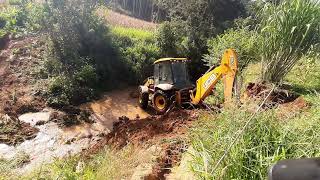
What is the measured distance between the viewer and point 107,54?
17375 mm

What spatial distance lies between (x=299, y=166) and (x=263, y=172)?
1731 mm

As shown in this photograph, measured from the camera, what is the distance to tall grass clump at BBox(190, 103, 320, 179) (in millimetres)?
3178

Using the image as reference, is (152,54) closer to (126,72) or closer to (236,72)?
(126,72)

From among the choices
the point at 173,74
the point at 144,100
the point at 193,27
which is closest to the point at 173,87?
the point at 173,74

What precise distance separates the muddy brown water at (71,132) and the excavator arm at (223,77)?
3.01m

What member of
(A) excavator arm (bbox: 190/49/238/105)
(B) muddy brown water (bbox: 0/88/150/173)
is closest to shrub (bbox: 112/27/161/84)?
(B) muddy brown water (bbox: 0/88/150/173)


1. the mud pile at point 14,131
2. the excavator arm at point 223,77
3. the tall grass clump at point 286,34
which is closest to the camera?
the tall grass clump at point 286,34

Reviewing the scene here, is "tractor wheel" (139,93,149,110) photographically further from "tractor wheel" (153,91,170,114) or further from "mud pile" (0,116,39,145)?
"mud pile" (0,116,39,145)

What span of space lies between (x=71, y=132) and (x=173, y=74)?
348 cm

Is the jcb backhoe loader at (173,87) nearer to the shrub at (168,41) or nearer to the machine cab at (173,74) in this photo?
the machine cab at (173,74)

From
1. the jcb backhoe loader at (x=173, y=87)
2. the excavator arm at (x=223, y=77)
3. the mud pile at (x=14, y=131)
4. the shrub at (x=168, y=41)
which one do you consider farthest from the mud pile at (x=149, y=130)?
the shrub at (x=168, y=41)

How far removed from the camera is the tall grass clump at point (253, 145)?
3.18 m

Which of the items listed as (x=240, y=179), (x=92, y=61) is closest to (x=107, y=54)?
(x=92, y=61)

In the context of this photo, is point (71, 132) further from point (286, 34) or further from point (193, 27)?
point (193, 27)
